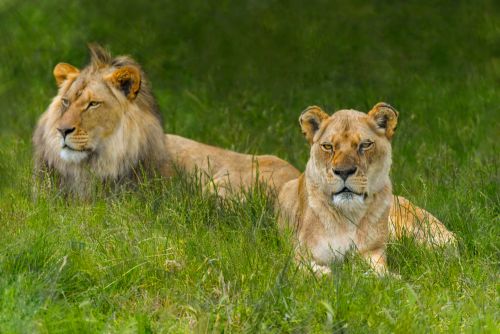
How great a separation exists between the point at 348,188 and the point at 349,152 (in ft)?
0.66

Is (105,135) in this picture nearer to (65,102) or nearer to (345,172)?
(65,102)

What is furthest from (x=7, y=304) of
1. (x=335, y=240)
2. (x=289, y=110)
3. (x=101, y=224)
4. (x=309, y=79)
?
(x=309, y=79)

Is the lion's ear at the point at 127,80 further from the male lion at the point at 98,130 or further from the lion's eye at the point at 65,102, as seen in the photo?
the lion's eye at the point at 65,102

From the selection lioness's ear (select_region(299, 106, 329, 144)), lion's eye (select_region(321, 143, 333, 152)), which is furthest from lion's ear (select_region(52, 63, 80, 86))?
lion's eye (select_region(321, 143, 333, 152))

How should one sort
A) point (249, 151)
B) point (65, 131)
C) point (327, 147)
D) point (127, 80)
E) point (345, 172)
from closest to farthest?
point (345, 172) → point (327, 147) → point (65, 131) → point (127, 80) → point (249, 151)

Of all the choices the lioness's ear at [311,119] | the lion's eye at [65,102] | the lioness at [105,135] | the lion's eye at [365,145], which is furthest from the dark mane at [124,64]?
the lion's eye at [365,145]

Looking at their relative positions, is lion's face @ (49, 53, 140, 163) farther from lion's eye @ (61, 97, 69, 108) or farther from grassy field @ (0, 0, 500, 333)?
grassy field @ (0, 0, 500, 333)

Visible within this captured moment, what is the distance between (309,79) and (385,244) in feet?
17.0

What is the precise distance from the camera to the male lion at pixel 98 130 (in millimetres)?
7496

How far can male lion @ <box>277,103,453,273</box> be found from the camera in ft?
20.3

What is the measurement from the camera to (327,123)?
650 centimetres

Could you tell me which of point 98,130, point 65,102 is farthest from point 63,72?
point 98,130

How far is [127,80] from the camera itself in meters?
7.80

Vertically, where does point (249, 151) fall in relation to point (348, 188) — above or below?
below
